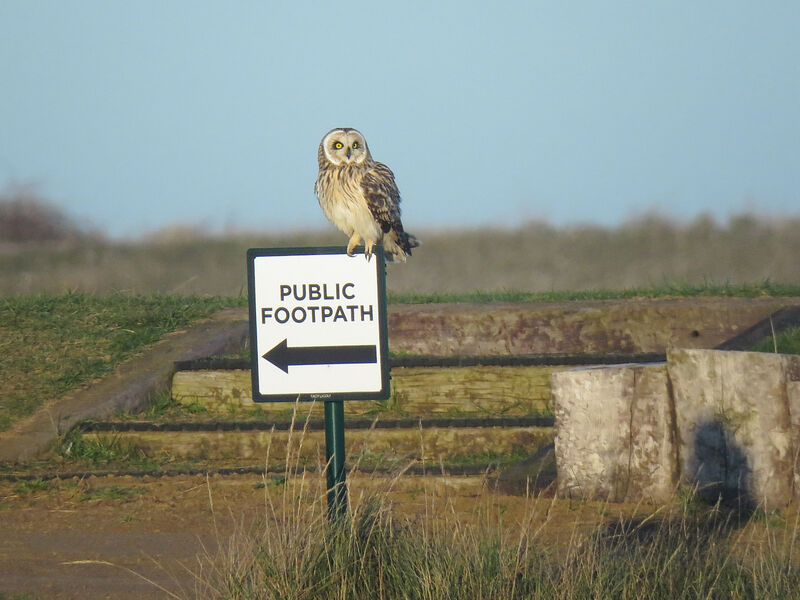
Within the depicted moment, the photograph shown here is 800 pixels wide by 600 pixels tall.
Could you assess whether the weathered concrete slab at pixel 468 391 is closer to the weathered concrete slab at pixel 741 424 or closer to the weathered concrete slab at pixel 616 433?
the weathered concrete slab at pixel 616 433

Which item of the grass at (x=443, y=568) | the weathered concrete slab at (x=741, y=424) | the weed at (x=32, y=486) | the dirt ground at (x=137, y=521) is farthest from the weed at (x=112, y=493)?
the weathered concrete slab at (x=741, y=424)

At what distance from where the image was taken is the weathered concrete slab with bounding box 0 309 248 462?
874cm

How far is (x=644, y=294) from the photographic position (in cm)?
1206

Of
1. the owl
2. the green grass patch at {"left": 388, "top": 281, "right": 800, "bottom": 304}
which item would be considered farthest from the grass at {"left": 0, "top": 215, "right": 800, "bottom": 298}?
the owl

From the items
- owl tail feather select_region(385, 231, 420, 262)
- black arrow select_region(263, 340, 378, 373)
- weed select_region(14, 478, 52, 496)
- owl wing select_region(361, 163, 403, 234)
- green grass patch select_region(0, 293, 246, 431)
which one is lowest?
weed select_region(14, 478, 52, 496)

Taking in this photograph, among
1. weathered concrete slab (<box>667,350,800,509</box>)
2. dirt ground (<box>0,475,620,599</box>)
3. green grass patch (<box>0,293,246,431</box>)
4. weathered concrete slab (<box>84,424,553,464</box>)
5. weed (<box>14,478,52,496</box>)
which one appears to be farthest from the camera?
green grass patch (<box>0,293,246,431</box>)

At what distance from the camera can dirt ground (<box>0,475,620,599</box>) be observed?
18.3 ft

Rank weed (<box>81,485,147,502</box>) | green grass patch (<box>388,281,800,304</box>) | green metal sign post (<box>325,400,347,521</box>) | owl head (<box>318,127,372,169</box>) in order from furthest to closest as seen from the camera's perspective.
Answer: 1. green grass patch (<box>388,281,800,304</box>)
2. weed (<box>81,485,147,502</box>)
3. owl head (<box>318,127,372,169</box>)
4. green metal sign post (<box>325,400,347,521</box>)

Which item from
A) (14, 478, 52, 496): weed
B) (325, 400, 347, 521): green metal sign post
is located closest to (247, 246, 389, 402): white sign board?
(325, 400, 347, 521): green metal sign post

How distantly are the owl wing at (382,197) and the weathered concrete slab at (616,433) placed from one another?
1462mm

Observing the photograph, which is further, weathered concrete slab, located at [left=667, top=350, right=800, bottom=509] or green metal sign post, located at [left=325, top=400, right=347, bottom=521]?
weathered concrete slab, located at [left=667, top=350, right=800, bottom=509]

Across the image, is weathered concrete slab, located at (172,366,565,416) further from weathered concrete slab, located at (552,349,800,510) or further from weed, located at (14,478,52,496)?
weathered concrete slab, located at (552,349,800,510)

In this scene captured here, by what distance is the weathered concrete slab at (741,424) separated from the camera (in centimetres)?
644

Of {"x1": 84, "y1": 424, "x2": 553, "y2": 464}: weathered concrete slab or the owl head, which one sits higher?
the owl head
